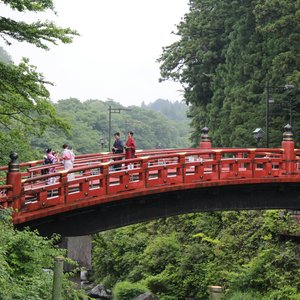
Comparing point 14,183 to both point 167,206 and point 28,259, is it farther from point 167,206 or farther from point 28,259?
point 167,206

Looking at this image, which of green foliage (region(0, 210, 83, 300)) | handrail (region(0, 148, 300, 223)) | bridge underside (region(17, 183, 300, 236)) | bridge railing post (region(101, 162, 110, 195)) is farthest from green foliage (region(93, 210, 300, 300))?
green foliage (region(0, 210, 83, 300))

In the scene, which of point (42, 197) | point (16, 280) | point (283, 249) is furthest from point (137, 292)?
point (16, 280)

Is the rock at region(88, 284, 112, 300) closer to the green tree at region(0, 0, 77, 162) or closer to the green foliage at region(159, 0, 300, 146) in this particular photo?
the green foliage at region(159, 0, 300, 146)

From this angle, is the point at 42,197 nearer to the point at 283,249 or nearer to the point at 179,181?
the point at 179,181

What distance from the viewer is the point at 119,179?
18.2 m

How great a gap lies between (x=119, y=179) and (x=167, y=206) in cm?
231

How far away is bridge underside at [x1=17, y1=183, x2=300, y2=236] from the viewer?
57.2 ft

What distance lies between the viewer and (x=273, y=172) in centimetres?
2152

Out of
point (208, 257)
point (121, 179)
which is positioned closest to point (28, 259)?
point (121, 179)

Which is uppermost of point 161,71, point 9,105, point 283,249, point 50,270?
point 161,71

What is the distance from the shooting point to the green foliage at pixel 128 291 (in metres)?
31.4

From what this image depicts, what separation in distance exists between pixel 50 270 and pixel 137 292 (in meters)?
16.8

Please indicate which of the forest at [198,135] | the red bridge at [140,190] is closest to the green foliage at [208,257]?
the forest at [198,135]

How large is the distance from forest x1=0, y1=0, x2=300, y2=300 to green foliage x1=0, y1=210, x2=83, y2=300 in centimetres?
3
